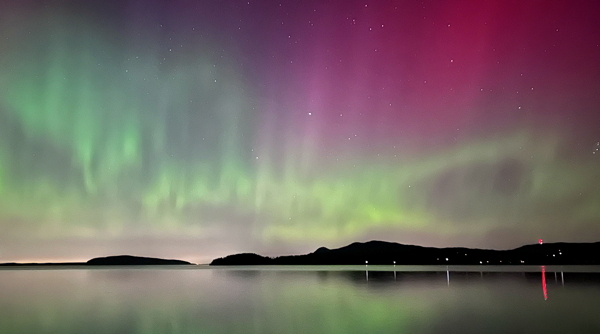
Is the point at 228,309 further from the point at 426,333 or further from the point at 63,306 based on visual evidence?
the point at 426,333

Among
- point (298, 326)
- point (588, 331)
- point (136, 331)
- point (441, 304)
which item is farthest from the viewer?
point (441, 304)

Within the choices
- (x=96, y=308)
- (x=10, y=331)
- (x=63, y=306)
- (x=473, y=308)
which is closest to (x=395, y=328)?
(x=473, y=308)

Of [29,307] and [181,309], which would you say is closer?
[181,309]

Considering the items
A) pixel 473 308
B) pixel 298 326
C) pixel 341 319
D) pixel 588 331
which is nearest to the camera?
pixel 588 331

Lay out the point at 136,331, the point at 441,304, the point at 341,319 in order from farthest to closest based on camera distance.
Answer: the point at 441,304 < the point at 341,319 < the point at 136,331

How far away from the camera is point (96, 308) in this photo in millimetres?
31359

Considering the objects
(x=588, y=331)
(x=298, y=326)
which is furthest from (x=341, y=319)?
(x=588, y=331)

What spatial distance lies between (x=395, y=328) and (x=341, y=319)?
12.3 ft

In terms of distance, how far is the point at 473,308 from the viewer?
28.4 meters

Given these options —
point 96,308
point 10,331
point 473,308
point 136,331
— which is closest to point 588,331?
point 473,308

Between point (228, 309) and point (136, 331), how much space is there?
9950mm

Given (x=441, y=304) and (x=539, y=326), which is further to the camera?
(x=441, y=304)

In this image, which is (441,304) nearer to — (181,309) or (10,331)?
(181,309)

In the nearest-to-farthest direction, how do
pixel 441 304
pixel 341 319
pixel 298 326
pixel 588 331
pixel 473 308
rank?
pixel 588 331, pixel 298 326, pixel 341 319, pixel 473 308, pixel 441 304
